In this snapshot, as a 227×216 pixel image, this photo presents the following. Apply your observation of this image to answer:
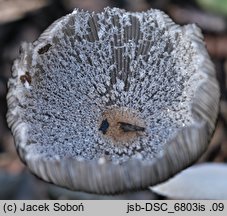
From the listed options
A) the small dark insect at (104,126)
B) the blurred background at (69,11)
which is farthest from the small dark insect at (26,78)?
the blurred background at (69,11)

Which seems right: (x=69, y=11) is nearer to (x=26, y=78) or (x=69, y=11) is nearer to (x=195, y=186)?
(x=195, y=186)

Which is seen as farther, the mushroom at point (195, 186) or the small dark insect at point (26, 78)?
the mushroom at point (195, 186)

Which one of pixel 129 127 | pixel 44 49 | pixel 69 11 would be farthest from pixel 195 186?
pixel 69 11

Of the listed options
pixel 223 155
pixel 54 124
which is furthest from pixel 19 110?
pixel 223 155

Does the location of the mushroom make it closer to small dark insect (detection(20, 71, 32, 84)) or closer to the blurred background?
the blurred background

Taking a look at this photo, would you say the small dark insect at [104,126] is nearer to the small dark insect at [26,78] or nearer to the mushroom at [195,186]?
the small dark insect at [26,78]

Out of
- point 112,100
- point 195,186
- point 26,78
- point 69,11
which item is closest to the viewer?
point 26,78
